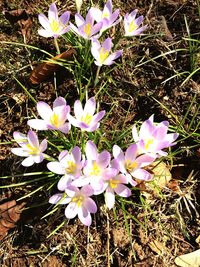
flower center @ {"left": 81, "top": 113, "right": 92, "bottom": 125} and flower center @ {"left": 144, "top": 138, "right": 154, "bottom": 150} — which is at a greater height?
flower center @ {"left": 81, "top": 113, "right": 92, "bottom": 125}

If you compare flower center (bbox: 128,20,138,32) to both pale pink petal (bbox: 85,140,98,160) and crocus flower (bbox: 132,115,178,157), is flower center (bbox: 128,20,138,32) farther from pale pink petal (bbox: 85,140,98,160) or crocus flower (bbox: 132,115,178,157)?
pale pink petal (bbox: 85,140,98,160)

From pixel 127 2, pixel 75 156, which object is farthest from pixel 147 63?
pixel 75 156

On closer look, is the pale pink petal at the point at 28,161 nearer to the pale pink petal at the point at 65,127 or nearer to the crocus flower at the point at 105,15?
the pale pink petal at the point at 65,127

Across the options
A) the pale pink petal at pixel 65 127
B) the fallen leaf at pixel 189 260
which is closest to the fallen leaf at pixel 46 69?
the pale pink petal at pixel 65 127

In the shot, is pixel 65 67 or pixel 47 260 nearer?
pixel 47 260

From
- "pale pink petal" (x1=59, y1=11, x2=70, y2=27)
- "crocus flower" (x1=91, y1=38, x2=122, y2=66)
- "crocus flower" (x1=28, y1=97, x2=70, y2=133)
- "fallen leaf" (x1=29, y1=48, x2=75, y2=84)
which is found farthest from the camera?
"fallen leaf" (x1=29, y1=48, x2=75, y2=84)

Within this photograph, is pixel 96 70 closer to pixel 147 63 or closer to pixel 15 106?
pixel 147 63

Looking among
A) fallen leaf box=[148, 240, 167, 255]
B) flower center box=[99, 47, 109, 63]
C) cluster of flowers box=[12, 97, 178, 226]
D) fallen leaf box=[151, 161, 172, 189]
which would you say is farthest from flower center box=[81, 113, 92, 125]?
fallen leaf box=[148, 240, 167, 255]
